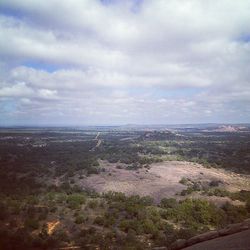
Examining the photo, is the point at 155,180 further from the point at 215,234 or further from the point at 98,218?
the point at 215,234

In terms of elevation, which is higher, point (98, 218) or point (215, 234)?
point (215, 234)

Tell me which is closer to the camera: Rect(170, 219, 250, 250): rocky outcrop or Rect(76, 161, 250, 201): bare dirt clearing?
Rect(170, 219, 250, 250): rocky outcrop

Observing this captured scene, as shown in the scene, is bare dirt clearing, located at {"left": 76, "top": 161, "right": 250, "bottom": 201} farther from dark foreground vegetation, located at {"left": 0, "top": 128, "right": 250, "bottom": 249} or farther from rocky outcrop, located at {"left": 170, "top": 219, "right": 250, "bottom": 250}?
rocky outcrop, located at {"left": 170, "top": 219, "right": 250, "bottom": 250}

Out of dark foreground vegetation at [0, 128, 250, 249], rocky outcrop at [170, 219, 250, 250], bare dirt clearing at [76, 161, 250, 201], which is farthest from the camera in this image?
bare dirt clearing at [76, 161, 250, 201]

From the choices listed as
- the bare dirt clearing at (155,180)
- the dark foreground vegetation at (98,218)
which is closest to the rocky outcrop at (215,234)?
the dark foreground vegetation at (98,218)

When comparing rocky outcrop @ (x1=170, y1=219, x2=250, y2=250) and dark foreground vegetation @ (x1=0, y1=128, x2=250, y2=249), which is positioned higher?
rocky outcrop @ (x1=170, y1=219, x2=250, y2=250)

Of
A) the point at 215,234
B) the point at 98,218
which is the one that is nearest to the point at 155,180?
the point at 98,218

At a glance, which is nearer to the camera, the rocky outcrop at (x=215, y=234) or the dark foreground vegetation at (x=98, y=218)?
the rocky outcrop at (x=215, y=234)

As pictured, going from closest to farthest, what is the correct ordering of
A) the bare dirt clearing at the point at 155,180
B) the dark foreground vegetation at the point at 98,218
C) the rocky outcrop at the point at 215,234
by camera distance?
the rocky outcrop at the point at 215,234, the dark foreground vegetation at the point at 98,218, the bare dirt clearing at the point at 155,180

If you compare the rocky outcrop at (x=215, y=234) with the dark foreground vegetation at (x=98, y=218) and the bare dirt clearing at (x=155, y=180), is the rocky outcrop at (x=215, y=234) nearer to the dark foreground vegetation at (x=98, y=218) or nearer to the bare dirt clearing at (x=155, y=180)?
the dark foreground vegetation at (x=98, y=218)

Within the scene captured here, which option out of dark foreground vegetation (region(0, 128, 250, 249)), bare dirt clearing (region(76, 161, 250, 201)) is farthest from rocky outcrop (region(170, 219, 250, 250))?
bare dirt clearing (region(76, 161, 250, 201))
